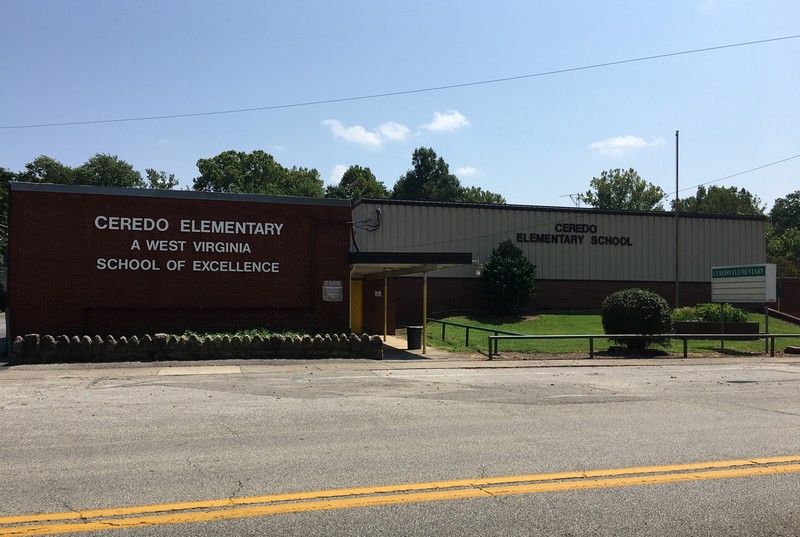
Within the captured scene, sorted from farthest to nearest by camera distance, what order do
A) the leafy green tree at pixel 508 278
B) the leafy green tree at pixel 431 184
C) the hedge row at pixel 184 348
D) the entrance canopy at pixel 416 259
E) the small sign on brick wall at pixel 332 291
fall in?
the leafy green tree at pixel 431 184 → the leafy green tree at pixel 508 278 → the small sign on brick wall at pixel 332 291 → the entrance canopy at pixel 416 259 → the hedge row at pixel 184 348

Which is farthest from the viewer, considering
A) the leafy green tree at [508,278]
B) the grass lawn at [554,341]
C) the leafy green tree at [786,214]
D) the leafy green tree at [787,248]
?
the leafy green tree at [786,214]

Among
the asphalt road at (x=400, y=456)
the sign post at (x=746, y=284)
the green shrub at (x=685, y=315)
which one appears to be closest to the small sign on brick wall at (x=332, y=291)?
the asphalt road at (x=400, y=456)

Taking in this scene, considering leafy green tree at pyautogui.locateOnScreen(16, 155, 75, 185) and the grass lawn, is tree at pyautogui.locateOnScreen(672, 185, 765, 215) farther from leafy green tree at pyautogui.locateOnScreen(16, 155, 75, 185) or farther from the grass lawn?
leafy green tree at pyautogui.locateOnScreen(16, 155, 75, 185)

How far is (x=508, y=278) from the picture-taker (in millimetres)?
36844

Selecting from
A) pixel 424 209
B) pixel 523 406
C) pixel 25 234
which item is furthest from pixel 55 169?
pixel 523 406

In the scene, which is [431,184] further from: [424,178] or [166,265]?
[166,265]

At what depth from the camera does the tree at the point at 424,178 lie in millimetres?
95500

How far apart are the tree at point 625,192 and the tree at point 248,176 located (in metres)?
36.5

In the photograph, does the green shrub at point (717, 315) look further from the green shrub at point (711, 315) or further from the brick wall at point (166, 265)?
the brick wall at point (166, 265)

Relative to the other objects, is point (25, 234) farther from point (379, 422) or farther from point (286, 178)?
point (286, 178)

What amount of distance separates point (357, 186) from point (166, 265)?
230ft

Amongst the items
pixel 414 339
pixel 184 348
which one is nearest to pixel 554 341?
pixel 414 339

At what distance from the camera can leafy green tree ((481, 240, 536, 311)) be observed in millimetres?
36812

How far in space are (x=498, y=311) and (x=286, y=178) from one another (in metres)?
54.0
